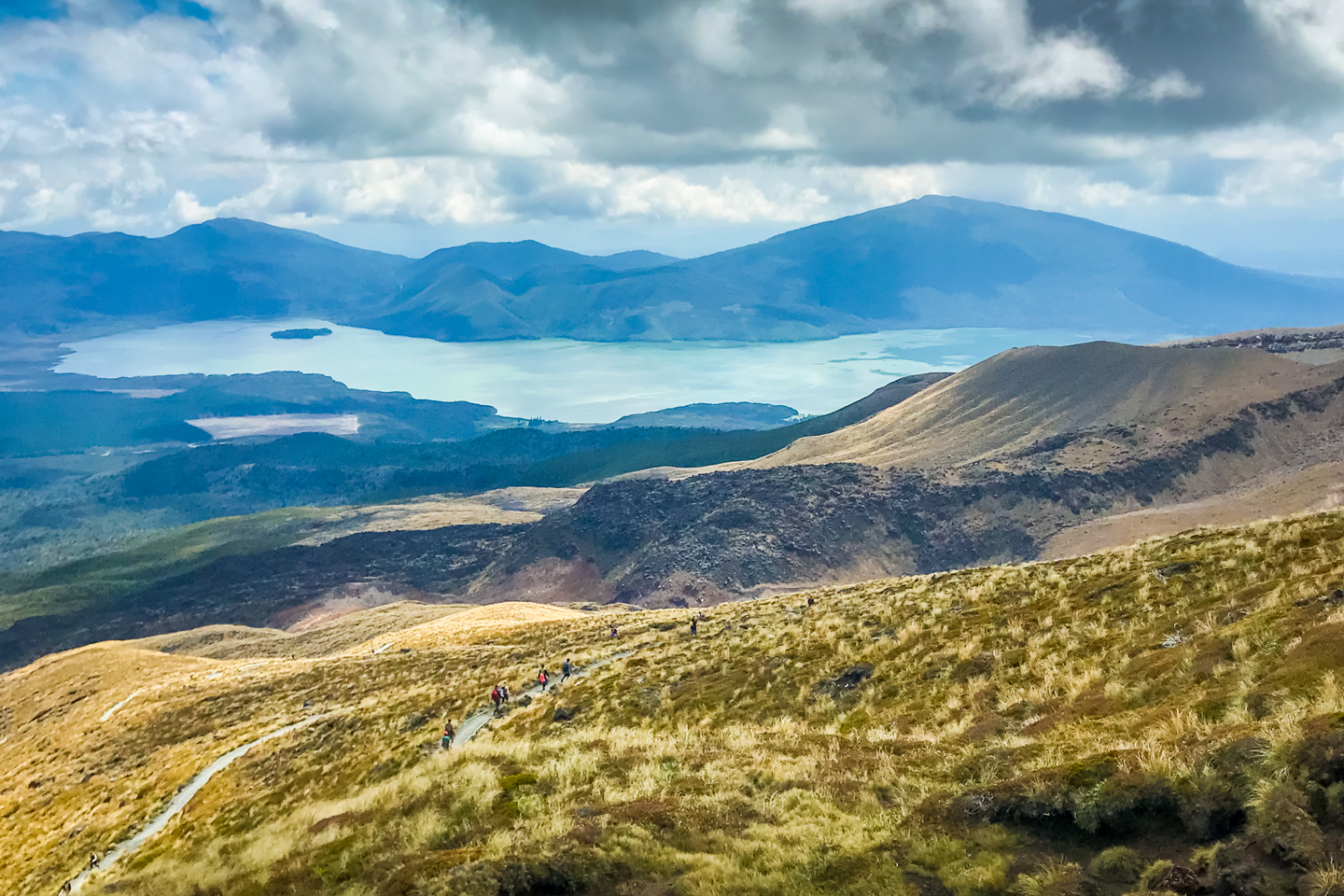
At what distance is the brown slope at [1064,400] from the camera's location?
132 m

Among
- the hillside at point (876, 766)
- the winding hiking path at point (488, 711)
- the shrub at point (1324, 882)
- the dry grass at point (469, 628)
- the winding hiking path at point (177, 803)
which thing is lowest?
the dry grass at point (469, 628)

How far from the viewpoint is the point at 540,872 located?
40.8 feet

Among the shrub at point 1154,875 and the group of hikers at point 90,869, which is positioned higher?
the shrub at point 1154,875

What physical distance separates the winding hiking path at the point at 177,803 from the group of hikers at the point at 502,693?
10517 mm

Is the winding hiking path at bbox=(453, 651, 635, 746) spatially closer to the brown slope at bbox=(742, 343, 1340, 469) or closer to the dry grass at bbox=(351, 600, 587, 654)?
the dry grass at bbox=(351, 600, 587, 654)

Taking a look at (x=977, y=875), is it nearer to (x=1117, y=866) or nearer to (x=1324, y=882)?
(x=1117, y=866)

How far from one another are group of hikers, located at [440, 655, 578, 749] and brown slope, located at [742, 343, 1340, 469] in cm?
11178

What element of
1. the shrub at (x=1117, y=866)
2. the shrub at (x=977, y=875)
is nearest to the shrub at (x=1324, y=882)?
the shrub at (x=1117, y=866)

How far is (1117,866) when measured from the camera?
10070mm

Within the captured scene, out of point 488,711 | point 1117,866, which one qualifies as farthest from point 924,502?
point 1117,866

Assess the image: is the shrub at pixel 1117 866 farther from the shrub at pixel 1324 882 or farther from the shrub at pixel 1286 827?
the shrub at pixel 1324 882

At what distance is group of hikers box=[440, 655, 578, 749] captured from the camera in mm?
28106

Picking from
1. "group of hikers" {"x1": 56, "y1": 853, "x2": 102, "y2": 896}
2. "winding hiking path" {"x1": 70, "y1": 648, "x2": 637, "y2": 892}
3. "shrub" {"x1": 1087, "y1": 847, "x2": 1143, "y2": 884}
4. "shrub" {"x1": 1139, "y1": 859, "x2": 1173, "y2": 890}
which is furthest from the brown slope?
"shrub" {"x1": 1139, "y1": 859, "x2": 1173, "y2": 890}

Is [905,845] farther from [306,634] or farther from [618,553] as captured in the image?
[618,553]
